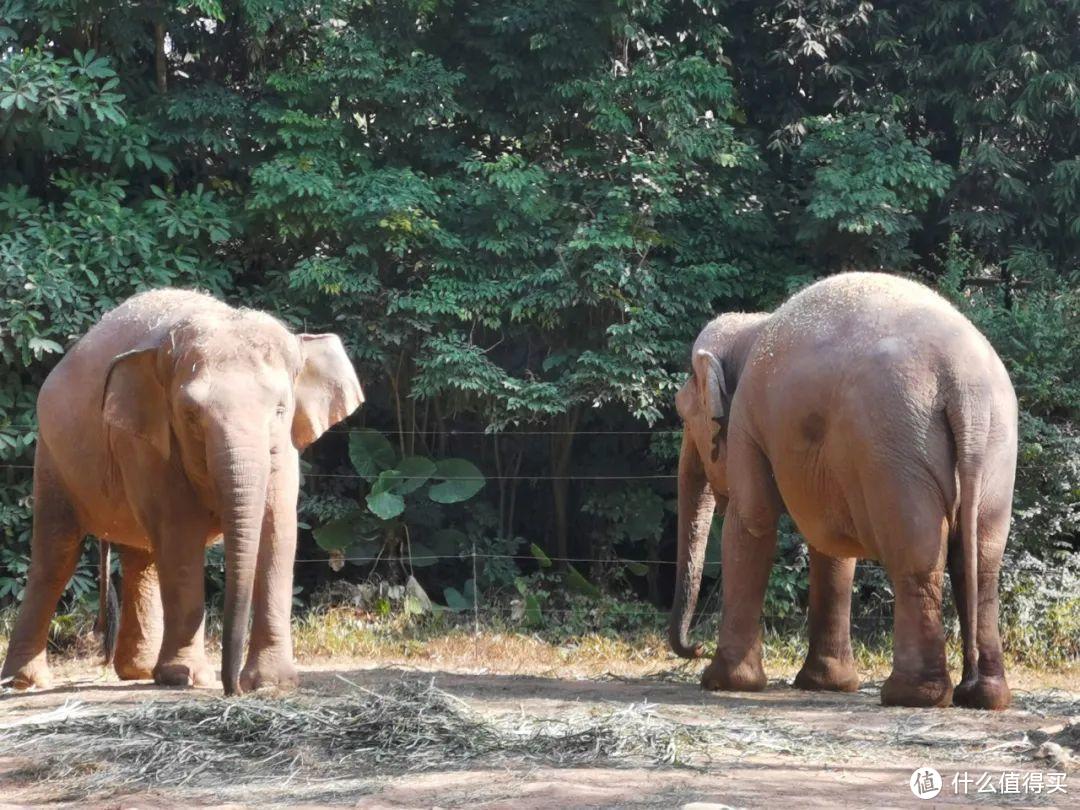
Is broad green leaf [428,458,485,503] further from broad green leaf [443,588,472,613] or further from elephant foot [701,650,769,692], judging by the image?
elephant foot [701,650,769,692]

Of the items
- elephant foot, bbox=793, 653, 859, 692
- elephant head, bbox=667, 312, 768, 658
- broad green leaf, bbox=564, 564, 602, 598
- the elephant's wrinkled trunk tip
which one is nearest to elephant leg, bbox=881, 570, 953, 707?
elephant foot, bbox=793, 653, 859, 692

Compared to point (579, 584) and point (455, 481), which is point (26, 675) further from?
point (579, 584)

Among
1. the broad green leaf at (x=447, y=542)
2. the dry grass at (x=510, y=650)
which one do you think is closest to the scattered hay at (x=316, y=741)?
the dry grass at (x=510, y=650)

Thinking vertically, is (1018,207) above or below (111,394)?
above

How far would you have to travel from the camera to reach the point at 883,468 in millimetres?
7250

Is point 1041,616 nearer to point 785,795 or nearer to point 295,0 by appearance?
point 785,795

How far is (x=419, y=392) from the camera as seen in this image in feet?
42.5

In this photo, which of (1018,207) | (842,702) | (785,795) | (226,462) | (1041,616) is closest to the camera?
(785,795)

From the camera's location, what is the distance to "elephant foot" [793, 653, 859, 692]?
870 centimetres

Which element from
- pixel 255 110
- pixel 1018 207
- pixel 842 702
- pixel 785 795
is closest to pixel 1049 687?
pixel 842 702

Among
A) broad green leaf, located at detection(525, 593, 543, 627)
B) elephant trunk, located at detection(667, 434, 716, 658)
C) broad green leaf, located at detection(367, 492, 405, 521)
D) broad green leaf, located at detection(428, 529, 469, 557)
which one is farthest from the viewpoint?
broad green leaf, located at detection(428, 529, 469, 557)

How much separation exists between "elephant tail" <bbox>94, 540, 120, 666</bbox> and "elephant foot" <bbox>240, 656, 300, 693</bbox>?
6.61 feet

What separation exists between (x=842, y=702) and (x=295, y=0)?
8.32 metres

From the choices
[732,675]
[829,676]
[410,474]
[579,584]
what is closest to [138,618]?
[732,675]
